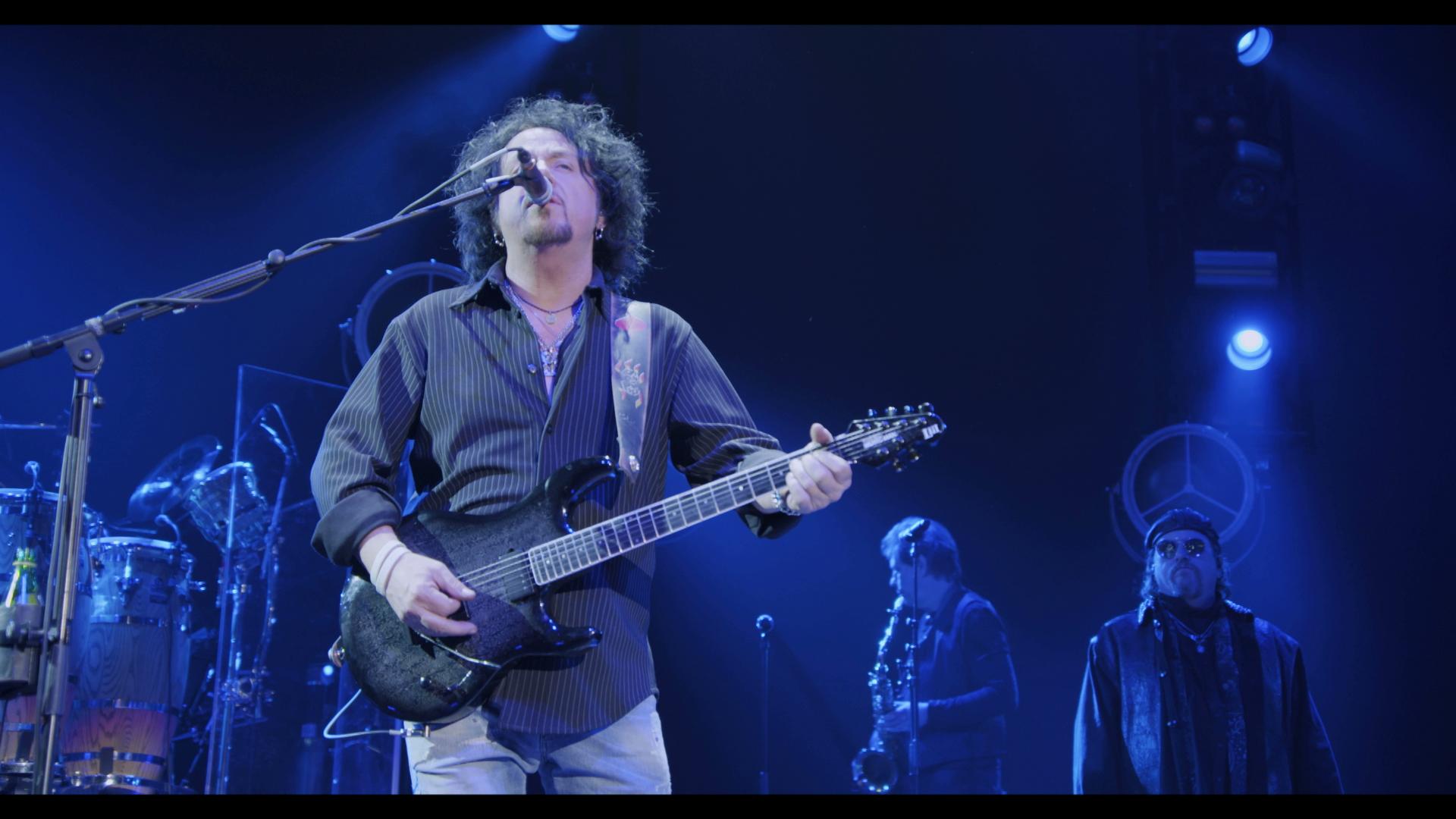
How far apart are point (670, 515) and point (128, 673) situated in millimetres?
4683

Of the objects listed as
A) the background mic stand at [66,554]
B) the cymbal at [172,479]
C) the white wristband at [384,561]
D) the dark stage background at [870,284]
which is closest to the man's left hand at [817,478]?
the white wristband at [384,561]

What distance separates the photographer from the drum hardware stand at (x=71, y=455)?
281 centimetres

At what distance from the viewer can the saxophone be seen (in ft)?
22.9

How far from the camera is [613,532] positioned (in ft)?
9.47

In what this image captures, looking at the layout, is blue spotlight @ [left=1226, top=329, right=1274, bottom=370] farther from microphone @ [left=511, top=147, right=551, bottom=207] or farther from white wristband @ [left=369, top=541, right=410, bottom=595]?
white wristband @ [left=369, top=541, right=410, bottom=595]

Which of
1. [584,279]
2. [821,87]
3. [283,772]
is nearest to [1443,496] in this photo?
[821,87]

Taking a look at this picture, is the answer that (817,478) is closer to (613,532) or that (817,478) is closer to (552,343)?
(613,532)

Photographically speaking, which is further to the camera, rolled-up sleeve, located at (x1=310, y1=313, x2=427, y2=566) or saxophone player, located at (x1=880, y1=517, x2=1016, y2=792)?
saxophone player, located at (x1=880, y1=517, x2=1016, y2=792)

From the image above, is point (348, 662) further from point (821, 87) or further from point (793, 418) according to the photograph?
point (821, 87)

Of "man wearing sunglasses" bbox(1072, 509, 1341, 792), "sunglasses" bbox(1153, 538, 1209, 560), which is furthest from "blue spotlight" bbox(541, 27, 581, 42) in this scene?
"man wearing sunglasses" bbox(1072, 509, 1341, 792)

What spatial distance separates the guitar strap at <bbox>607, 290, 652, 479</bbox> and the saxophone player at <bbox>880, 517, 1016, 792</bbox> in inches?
161

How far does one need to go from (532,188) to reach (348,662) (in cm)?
128

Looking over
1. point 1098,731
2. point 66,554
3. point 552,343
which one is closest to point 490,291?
point 552,343
